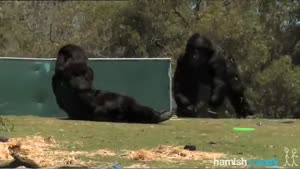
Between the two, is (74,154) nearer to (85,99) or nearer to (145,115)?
(145,115)

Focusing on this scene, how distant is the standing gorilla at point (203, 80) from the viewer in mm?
17172

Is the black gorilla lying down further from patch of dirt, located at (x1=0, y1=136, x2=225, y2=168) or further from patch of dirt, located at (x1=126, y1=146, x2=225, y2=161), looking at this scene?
patch of dirt, located at (x1=126, y1=146, x2=225, y2=161)

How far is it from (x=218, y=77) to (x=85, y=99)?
3.87 m

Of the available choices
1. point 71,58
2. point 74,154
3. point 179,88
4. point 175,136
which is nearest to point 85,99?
point 71,58

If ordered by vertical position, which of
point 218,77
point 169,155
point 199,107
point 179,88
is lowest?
point 199,107

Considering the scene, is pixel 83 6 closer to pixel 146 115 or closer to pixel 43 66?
pixel 43 66

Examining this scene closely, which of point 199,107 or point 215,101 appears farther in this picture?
point 199,107

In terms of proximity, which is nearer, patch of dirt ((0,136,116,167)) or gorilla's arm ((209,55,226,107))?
patch of dirt ((0,136,116,167))

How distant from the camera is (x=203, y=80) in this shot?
17406 mm

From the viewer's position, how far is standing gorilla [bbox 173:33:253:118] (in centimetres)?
1717

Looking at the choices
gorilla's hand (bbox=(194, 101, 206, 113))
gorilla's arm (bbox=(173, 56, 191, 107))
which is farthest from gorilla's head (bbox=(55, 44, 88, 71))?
gorilla's hand (bbox=(194, 101, 206, 113))

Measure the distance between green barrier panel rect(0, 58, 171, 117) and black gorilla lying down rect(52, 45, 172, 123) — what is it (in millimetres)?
1645

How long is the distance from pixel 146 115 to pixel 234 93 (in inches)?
145

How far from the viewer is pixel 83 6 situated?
28297 millimetres
